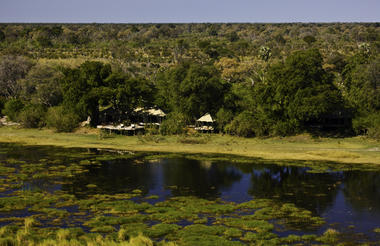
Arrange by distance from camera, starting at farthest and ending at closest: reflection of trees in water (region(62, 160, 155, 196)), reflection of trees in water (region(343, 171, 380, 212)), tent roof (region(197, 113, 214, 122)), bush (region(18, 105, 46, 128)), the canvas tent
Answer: bush (region(18, 105, 46, 128))
the canvas tent
tent roof (region(197, 113, 214, 122))
reflection of trees in water (region(62, 160, 155, 196))
reflection of trees in water (region(343, 171, 380, 212))

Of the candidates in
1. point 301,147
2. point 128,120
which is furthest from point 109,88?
point 301,147

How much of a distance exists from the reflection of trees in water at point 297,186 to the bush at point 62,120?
3563 centimetres

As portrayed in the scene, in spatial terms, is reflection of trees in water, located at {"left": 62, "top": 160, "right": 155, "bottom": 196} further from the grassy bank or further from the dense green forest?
the dense green forest

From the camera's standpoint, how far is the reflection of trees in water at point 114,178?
40.2 metres

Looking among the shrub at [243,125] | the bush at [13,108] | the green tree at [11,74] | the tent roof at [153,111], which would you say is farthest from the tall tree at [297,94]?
the green tree at [11,74]

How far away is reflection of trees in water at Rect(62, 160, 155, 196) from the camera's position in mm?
40188

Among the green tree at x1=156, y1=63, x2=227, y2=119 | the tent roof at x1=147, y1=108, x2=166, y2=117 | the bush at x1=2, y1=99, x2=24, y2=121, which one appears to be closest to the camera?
the green tree at x1=156, y1=63, x2=227, y2=119

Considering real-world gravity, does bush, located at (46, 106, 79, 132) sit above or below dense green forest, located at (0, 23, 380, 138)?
below

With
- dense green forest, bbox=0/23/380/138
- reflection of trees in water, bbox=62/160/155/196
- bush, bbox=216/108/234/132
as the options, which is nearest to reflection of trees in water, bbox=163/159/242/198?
reflection of trees in water, bbox=62/160/155/196

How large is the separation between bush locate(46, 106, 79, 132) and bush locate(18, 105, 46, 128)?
3143 millimetres

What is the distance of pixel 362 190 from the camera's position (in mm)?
40812

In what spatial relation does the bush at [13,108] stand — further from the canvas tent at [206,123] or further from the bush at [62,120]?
the canvas tent at [206,123]

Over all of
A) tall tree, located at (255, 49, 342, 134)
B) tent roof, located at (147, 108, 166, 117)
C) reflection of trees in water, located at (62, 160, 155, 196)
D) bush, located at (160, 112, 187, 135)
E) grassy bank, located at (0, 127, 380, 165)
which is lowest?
reflection of trees in water, located at (62, 160, 155, 196)

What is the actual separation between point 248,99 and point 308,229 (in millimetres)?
46671
